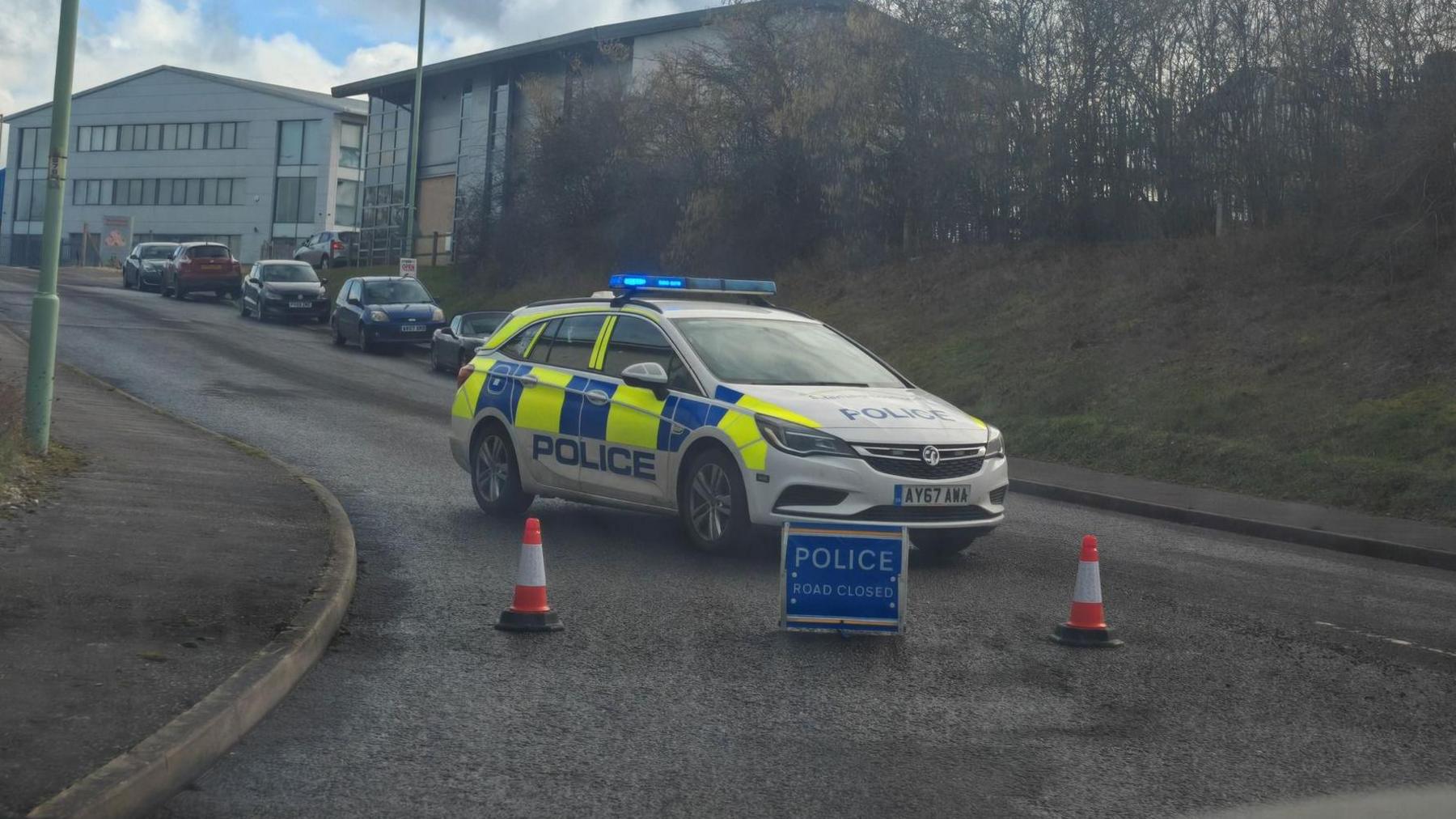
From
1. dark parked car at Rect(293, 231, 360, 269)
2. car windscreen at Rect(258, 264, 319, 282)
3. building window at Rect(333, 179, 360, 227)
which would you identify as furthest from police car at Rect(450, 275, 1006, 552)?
building window at Rect(333, 179, 360, 227)

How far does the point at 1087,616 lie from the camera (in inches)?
305

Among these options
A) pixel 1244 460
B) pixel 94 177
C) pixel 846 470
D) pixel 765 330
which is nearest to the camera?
pixel 846 470

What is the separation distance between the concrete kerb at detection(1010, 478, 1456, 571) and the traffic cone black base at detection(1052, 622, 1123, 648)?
546 cm

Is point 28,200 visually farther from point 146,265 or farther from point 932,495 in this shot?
point 932,495

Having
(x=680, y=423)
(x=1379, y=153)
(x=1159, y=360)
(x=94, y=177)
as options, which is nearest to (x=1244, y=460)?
(x=1159, y=360)

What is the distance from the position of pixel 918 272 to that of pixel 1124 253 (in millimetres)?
4660

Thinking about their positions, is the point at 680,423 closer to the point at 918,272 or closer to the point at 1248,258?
the point at 1248,258

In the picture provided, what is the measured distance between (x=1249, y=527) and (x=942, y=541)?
454cm

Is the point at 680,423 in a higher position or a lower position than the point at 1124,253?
lower

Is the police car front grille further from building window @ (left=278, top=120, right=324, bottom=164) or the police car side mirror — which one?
building window @ (left=278, top=120, right=324, bottom=164)

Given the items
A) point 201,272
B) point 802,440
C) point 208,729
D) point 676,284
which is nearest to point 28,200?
point 201,272

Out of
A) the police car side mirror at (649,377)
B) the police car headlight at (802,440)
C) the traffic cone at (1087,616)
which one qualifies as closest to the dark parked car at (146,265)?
the police car side mirror at (649,377)

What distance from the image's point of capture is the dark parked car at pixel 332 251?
60.0m

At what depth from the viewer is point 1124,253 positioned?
24281 millimetres
